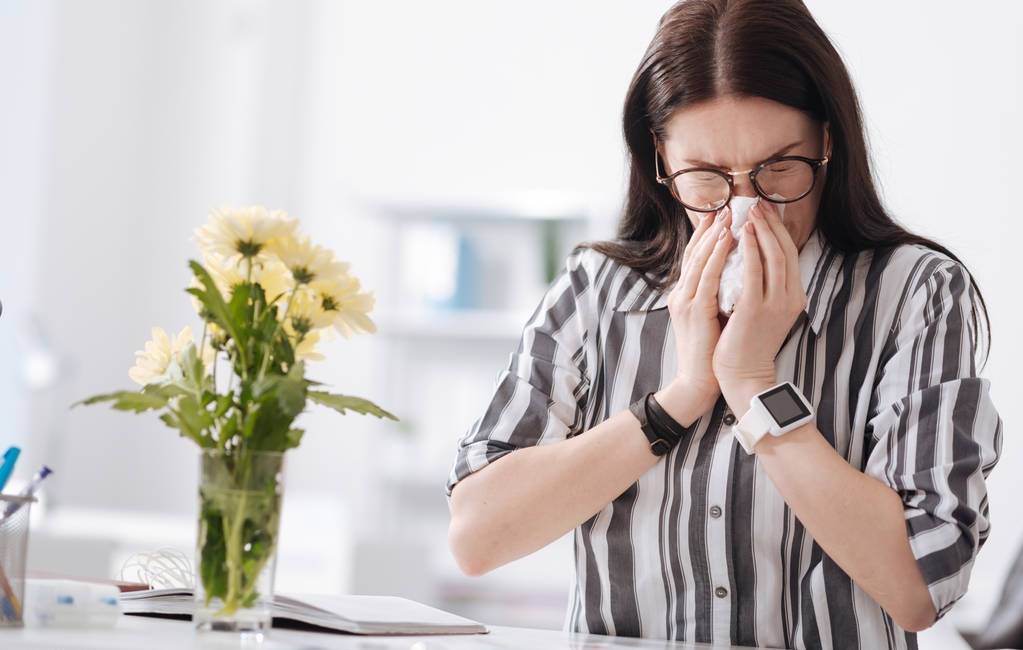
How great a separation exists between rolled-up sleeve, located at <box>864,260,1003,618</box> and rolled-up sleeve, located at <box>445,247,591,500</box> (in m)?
0.34

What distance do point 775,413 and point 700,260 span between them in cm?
21

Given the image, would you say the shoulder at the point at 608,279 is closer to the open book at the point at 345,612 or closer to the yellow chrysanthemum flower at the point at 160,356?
the open book at the point at 345,612

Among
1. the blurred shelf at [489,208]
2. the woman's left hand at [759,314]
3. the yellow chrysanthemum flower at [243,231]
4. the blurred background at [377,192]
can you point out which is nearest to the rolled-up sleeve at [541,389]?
the woman's left hand at [759,314]

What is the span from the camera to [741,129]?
1.29m

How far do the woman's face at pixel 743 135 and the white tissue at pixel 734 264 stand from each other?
0.01 m

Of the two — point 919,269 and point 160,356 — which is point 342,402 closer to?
point 160,356

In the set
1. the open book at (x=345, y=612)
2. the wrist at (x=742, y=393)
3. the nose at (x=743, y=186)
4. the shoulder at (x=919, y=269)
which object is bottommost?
the open book at (x=345, y=612)

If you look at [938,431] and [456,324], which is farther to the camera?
[456,324]

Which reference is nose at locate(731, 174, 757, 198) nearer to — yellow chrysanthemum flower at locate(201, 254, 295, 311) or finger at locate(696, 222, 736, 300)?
finger at locate(696, 222, 736, 300)

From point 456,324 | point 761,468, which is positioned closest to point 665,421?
point 761,468

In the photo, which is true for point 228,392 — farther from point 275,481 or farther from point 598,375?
point 598,375

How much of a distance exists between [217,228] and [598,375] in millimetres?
591

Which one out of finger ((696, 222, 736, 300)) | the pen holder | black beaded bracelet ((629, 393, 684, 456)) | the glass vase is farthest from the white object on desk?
finger ((696, 222, 736, 300))

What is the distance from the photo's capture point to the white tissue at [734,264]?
128cm
